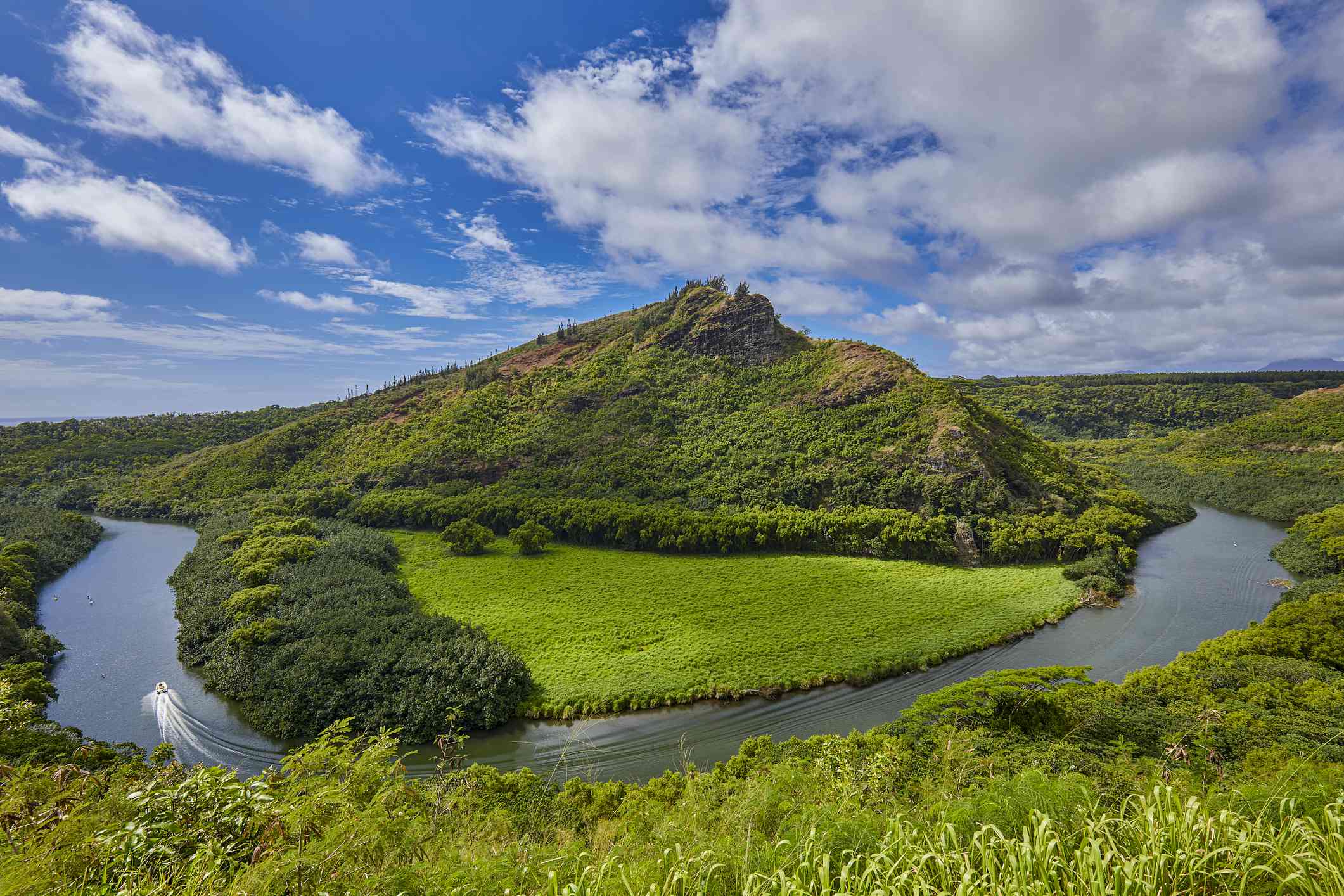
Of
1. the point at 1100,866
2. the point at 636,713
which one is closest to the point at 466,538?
the point at 636,713

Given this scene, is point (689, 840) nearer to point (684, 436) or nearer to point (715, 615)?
point (715, 615)

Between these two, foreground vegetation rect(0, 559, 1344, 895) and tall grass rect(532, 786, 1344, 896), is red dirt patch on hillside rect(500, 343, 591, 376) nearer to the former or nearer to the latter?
foreground vegetation rect(0, 559, 1344, 895)

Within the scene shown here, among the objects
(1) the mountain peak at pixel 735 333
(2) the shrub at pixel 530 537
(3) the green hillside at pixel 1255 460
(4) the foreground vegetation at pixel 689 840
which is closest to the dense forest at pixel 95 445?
(2) the shrub at pixel 530 537

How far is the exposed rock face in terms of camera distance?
291 ft

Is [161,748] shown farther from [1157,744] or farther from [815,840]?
[1157,744]

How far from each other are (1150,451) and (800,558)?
338 ft

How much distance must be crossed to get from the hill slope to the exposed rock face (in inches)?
11.2

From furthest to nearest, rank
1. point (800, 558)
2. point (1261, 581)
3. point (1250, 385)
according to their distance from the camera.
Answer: point (1250, 385) → point (800, 558) → point (1261, 581)

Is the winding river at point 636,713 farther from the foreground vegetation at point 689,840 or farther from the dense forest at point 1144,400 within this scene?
the dense forest at point 1144,400

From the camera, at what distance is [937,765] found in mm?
14578

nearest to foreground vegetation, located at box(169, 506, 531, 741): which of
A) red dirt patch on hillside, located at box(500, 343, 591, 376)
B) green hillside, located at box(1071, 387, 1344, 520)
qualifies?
red dirt patch on hillside, located at box(500, 343, 591, 376)

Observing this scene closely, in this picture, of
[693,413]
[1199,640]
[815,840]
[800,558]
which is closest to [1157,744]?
[815,840]

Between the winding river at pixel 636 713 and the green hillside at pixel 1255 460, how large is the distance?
29678mm

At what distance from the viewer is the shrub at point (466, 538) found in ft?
168
